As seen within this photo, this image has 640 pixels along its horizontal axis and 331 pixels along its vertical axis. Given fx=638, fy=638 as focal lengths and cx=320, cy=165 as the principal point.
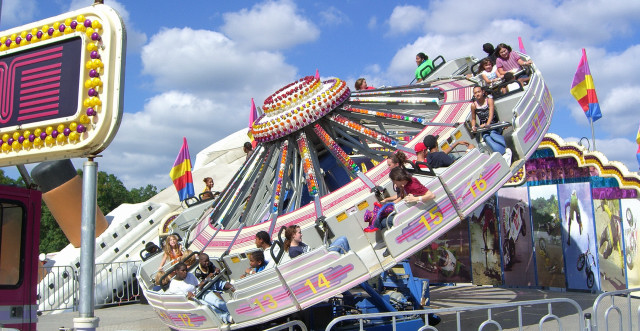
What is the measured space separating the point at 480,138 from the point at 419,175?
1.71 metres

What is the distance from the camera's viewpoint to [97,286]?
55.5 ft

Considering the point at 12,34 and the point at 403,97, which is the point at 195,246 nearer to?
the point at 403,97

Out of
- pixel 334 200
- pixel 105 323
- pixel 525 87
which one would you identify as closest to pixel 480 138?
pixel 525 87

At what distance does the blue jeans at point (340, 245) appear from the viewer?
8.57 metres

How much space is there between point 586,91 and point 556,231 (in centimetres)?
429

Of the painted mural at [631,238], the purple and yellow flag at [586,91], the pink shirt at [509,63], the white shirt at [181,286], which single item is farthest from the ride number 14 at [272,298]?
the purple and yellow flag at [586,91]

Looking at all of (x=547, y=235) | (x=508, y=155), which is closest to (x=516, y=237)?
(x=547, y=235)

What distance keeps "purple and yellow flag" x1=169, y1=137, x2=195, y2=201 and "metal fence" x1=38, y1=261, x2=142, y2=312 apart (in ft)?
10.9

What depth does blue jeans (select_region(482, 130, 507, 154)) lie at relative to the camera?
9945 millimetres

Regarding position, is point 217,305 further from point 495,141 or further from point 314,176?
point 495,141

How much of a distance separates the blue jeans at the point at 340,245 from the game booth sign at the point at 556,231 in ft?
20.4

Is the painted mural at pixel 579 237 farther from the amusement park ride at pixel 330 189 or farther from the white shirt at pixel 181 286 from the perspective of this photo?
the white shirt at pixel 181 286

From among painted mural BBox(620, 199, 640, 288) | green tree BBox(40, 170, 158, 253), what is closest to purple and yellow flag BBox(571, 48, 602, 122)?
painted mural BBox(620, 199, 640, 288)

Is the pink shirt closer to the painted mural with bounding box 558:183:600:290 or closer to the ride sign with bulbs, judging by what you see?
the painted mural with bounding box 558:183:600:290
